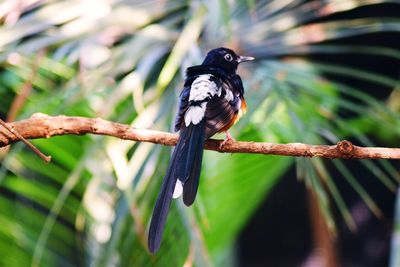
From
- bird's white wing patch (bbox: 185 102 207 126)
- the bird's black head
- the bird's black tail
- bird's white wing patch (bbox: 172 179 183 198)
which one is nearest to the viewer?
the bird's black tail

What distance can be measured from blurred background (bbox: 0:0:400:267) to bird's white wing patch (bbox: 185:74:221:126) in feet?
0.95

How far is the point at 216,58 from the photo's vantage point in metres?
2.47

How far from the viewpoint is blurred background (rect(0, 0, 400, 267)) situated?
2.54 metres

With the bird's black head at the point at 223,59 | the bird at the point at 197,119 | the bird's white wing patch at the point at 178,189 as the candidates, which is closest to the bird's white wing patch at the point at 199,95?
the bird at the point at 197,119

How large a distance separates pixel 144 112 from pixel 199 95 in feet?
1.61

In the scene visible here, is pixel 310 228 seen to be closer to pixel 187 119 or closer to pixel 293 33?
→ pixel 293 33

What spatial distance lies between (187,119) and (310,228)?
2.97 metres

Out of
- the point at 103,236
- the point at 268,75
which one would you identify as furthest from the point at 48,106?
the point at 268,75

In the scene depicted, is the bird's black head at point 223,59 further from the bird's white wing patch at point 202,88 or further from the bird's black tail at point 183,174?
the bird's black tail at point 183,174

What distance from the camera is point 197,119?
1921mm

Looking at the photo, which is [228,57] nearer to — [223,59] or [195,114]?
[223,59]

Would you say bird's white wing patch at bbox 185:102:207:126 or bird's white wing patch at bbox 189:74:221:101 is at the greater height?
bird's white wing patch at bbox 189:74:221:101

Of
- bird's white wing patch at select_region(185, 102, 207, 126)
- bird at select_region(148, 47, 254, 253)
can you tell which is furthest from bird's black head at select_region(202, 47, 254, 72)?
bird's white wing patch at select_region(185, 102, 207, 126)

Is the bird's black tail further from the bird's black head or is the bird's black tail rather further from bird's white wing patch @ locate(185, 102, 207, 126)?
the bird's black head
